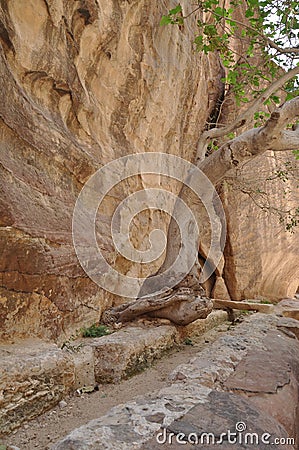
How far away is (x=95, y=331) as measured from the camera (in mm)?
4172

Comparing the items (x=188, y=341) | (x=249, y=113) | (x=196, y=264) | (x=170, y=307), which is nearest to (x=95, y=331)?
(x=170, y=307)

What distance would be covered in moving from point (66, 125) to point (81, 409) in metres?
3.21

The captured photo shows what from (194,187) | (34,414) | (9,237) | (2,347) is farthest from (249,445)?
(194,187)

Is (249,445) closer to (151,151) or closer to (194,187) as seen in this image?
(194,187)

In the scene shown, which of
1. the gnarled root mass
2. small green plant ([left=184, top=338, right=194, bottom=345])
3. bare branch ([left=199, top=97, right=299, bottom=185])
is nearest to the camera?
the gnarled root mass

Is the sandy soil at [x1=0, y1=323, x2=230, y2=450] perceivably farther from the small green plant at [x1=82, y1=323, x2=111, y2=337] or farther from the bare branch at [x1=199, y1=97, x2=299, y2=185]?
the bare branch at [x1=199, y1=97, x2=299, y2=185]

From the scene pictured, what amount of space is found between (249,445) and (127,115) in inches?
194

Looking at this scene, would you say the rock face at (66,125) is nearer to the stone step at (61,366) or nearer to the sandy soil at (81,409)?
the stone step at (61,366)

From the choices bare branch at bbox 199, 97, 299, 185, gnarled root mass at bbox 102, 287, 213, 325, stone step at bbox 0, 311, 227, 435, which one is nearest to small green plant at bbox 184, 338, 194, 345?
gnarled root mass at bbox 102, 287, 213, 325

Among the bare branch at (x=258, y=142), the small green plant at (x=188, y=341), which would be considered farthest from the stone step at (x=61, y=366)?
the bare branch at (x=258, y=142)

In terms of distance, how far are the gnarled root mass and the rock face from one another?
354 mm

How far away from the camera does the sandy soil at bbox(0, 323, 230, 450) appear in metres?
2.32

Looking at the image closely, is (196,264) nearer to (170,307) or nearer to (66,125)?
(170,307)

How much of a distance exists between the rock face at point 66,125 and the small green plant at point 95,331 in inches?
4.5
